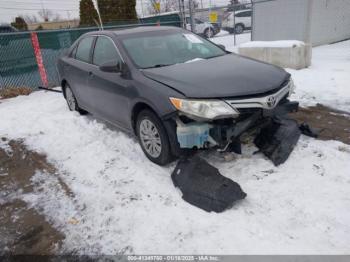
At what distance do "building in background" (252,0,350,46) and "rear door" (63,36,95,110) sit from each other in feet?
30.4

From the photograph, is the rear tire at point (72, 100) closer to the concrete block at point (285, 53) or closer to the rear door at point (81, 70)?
the rear door at point (81, 70)

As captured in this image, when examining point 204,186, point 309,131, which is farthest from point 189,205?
point 309,131

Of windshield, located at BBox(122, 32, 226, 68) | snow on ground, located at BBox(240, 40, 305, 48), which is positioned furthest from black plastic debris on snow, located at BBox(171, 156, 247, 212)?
snow on ground, located at BBox(240, 40, 305, 48)

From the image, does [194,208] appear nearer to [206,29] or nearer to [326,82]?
[326,82]

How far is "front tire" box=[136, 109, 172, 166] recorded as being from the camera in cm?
347

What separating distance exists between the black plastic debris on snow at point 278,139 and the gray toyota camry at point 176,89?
0.21 metres

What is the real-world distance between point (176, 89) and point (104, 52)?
6.18 ft

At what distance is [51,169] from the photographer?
13.5 feet

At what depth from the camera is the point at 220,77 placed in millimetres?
3398

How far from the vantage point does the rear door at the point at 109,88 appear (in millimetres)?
4023

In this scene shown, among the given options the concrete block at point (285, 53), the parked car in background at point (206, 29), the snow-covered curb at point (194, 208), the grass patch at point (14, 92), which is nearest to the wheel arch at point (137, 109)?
the snow-covered curb at point (194, 208)

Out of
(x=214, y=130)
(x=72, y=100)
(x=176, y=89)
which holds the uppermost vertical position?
(x=176, y=89)

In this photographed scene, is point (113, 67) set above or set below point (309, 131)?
above

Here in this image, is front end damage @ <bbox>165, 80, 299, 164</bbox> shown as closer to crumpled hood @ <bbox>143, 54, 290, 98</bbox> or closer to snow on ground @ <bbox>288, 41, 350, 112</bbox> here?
crumpled hood @ <bbox>143, 54, 290, 98</bbox>
